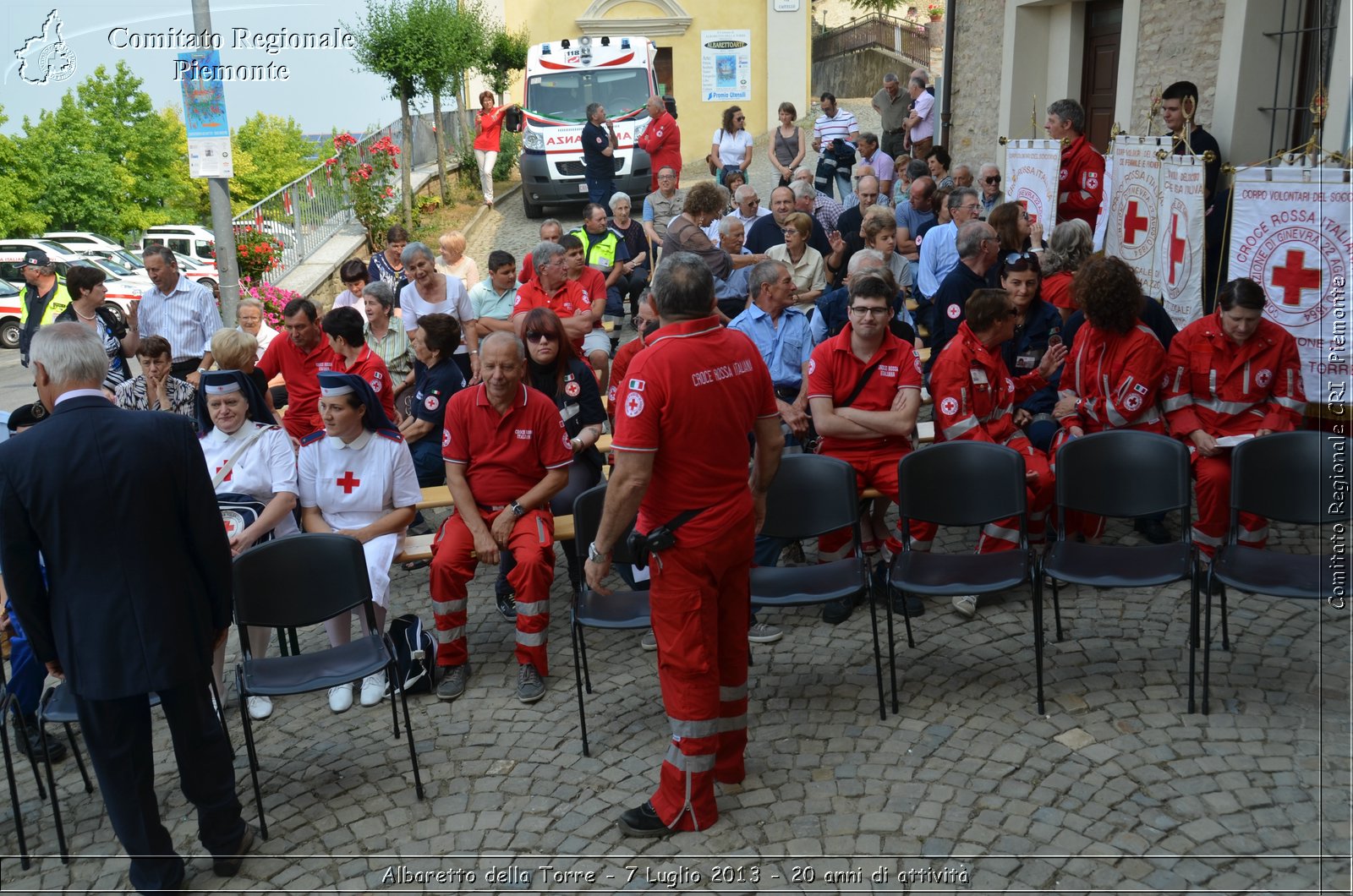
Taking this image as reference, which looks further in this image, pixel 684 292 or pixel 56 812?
pixel 56 812

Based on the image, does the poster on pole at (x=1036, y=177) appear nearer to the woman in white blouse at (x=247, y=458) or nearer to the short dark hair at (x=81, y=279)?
the woman in white blouse at (x=247, y=458)

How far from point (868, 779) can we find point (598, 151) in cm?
1297

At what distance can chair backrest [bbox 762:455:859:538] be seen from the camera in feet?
17.2

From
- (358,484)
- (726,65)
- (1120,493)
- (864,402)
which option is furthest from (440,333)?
(726,65)

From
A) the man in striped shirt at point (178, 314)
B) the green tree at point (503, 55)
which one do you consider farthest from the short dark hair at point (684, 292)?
the green tree at point (503, 55)

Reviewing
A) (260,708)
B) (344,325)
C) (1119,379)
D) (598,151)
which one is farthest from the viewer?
(598,151)

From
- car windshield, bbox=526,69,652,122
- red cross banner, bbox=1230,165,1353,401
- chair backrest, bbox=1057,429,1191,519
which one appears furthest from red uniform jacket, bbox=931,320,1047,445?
car windshield, bbox=526,69,652,122

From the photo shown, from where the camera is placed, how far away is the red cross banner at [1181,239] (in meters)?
7.02

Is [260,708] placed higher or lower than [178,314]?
lower

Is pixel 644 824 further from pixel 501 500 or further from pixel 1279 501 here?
pixel 1279 501

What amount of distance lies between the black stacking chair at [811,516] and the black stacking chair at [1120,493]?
0.85 metres

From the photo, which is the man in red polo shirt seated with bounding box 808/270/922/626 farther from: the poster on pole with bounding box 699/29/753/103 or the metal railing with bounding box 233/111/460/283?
the poster on pole with bounding box 699/29/753/103

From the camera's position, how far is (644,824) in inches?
161

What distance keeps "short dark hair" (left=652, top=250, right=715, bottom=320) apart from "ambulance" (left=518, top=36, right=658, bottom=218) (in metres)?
15.2
